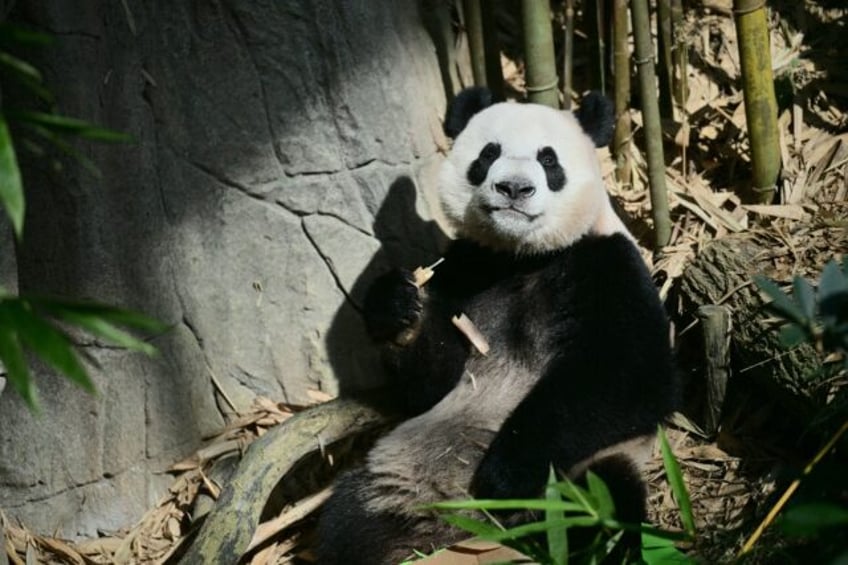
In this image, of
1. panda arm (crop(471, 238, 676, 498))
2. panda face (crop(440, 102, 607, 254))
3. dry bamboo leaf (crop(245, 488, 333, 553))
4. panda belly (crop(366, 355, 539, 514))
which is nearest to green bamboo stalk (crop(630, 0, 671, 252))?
panda face (crop(440, 102, 607, 254))

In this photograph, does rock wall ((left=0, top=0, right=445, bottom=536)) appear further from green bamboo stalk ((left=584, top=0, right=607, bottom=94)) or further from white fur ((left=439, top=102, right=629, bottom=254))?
green bamboo stalk ((left=584, top=0, right=607, bottom=94))

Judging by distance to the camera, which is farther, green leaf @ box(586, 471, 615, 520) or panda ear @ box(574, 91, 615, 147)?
panda ear @ box(574, 91, 615, 147)

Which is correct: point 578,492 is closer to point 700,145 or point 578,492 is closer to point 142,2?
point 142,2

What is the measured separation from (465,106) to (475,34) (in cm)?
66

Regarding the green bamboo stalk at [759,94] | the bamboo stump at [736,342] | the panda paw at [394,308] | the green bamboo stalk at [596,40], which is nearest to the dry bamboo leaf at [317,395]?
the panda paw at [394,308]

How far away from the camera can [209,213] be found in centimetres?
416

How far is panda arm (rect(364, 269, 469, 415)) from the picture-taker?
13.0ft

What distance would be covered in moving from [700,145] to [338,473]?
2198mm

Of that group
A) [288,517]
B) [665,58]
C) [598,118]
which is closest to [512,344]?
[598,118]

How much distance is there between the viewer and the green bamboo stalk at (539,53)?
13.8 feet

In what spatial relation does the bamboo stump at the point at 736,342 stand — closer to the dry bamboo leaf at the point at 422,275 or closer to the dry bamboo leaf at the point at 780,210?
the dry bamboo leaf at the point at 780,210

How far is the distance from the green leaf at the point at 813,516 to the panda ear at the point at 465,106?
2.61 metres

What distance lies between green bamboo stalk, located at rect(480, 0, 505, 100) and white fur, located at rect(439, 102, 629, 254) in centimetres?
73

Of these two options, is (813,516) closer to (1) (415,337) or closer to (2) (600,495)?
(2) (600,495)
